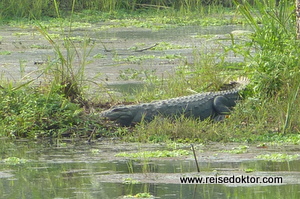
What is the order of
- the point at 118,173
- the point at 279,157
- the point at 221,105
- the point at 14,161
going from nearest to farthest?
the point at 118,173, the point at 279,157, the point at 14,161, the point at 221,105

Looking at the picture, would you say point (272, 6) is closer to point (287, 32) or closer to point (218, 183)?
point (287, 32)

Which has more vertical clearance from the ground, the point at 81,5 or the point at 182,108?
the point at 182,108

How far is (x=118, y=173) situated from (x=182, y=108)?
2518mm

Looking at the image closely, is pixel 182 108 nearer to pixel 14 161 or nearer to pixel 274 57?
pixel 274 57

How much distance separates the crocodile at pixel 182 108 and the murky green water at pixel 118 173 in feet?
3.37

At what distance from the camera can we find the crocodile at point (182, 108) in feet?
25.1

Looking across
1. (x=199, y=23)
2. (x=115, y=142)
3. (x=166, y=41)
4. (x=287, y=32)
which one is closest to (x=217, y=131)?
(x=115, y=142)

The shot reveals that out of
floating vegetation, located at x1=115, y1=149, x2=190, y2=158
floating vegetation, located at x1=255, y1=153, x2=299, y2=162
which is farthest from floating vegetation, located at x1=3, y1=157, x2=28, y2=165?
floating vegetation, located at x1=255, y1=153, x2=299, y2=162

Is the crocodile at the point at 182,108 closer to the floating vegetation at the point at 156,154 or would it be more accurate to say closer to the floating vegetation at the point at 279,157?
the floating vegetation at the point at 156,154

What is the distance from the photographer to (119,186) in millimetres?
4941

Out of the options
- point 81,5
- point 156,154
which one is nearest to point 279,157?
point 156,154

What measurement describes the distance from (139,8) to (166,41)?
549 centimetres

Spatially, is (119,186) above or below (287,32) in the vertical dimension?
below

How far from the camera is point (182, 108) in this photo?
7797mm
